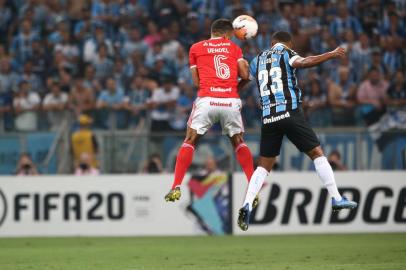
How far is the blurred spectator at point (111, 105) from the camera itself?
61.0ft

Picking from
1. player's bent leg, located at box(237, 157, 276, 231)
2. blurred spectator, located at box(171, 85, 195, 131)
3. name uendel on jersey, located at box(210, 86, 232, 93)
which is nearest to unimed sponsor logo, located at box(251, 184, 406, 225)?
blurred spectator, located at box(171, 85, 195, 131)

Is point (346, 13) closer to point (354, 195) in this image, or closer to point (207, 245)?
point (354, 195)

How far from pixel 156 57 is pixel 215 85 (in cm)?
901

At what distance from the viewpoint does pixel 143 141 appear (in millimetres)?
17750

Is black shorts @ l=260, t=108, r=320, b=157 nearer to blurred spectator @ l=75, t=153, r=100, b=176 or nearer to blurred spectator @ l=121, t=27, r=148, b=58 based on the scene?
blurred spectator @ l=75, t=153, r=100, b=176

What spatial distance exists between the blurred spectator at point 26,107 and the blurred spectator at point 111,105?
127 centimetres

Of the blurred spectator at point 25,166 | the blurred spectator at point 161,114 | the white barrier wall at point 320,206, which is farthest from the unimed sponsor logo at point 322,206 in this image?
the blurred spectator at point 25,166

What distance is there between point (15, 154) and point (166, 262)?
7251mm

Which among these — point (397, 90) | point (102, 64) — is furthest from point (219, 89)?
point (102, 64)

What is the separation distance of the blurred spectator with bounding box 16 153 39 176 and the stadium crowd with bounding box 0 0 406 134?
0.87 metres

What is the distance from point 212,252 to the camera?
43.3 feet

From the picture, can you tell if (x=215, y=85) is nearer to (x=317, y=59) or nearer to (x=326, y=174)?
(x=317, y=59)

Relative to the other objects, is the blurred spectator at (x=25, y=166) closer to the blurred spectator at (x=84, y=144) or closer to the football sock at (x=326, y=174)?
the blurred spectator at (x=84, y=144)

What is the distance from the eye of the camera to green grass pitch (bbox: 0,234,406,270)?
11.0 m
